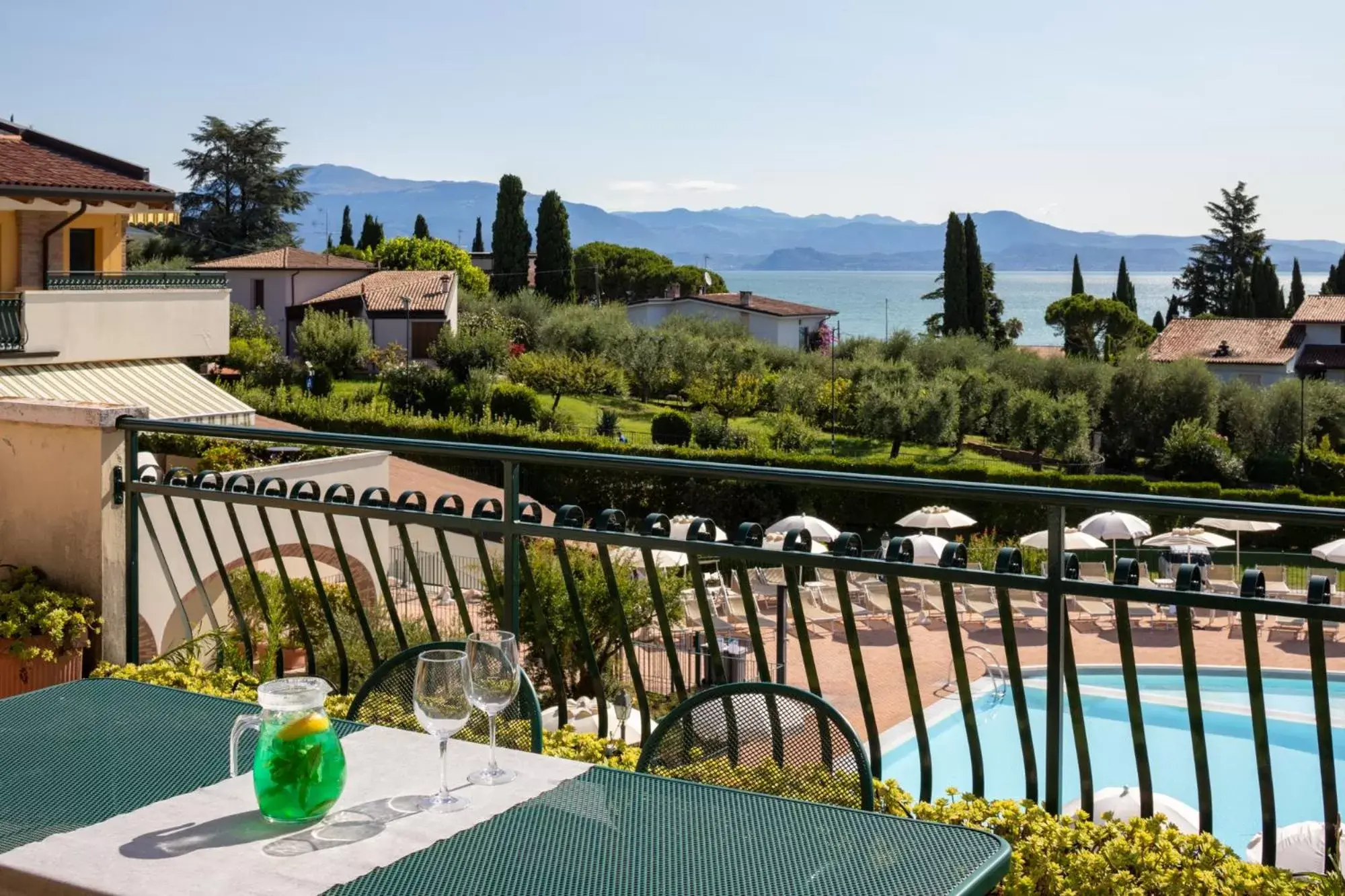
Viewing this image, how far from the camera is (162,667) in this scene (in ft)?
13.8

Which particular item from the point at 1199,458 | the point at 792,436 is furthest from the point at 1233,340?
the point at 792,436

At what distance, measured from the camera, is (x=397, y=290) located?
56219 mm

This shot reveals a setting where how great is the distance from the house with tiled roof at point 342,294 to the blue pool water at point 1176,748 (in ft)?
138

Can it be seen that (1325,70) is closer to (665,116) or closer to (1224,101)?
(1224,101)

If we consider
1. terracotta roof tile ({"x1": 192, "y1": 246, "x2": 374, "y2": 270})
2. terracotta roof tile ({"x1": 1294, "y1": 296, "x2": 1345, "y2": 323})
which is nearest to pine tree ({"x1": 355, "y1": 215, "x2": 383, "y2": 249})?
terracotta roof tile ({"x1": 192, "y1": 246, "x2": 374, "y2": 270})

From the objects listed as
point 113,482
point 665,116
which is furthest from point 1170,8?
point 665,116

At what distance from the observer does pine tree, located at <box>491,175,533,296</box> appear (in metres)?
73.6

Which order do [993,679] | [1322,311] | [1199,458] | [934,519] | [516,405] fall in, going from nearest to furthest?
1. [993,679]
2. [934,519]
3. [516,405]
4. [1199,458]
5. [1322,311]

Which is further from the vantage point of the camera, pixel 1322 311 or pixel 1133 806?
pixel 1322 311

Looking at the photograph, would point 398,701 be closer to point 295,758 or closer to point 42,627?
point 295,758

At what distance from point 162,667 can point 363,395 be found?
3867cm

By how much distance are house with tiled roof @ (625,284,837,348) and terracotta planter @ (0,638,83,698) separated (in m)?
64.1

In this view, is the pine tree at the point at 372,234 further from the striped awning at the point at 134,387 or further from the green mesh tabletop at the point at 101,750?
the green mesh tabletop at the point at 101,750

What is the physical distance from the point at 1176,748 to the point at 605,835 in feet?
42.2
